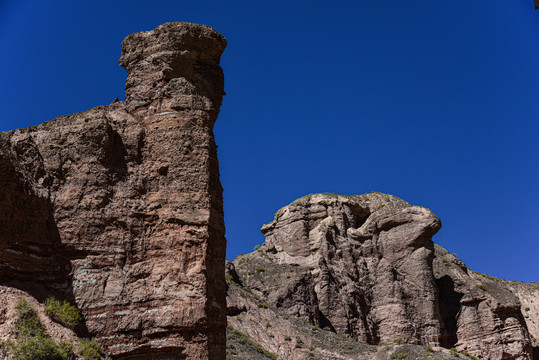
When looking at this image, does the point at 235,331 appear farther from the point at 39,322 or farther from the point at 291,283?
the point at 39,322

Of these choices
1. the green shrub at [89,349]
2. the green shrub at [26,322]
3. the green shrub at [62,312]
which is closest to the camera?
the green shrub at [26,322]

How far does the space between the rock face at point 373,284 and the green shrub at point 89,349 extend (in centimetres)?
3399

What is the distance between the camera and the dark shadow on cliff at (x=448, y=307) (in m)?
59.3

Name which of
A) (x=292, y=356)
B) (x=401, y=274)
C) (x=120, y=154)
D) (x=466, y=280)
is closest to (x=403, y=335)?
(x=401, y=274)

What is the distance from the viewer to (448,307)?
6206 centimetres

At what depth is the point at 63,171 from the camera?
1822cm

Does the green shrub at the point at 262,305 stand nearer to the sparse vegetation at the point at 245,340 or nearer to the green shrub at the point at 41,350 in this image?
the sparse vegetation at the point at 245,340

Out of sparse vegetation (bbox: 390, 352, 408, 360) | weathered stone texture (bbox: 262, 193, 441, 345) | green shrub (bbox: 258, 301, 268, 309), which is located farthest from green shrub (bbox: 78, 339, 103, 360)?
weathered stone texture (bbox: 262, 193, 441, 345)

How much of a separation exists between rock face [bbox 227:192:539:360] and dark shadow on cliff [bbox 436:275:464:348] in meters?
0.11

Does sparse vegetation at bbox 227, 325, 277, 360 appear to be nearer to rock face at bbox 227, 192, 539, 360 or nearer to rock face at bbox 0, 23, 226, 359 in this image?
rock face at bbox 227, 192, 539, 360

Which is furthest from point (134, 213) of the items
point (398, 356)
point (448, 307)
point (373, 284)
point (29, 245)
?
point (448, 307)

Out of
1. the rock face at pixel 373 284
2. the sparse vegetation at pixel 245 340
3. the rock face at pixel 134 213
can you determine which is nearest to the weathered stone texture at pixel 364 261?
the rock face at pixel 373 284

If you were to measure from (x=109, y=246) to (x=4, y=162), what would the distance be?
12.3 feet

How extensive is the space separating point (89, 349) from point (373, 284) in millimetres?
49553
